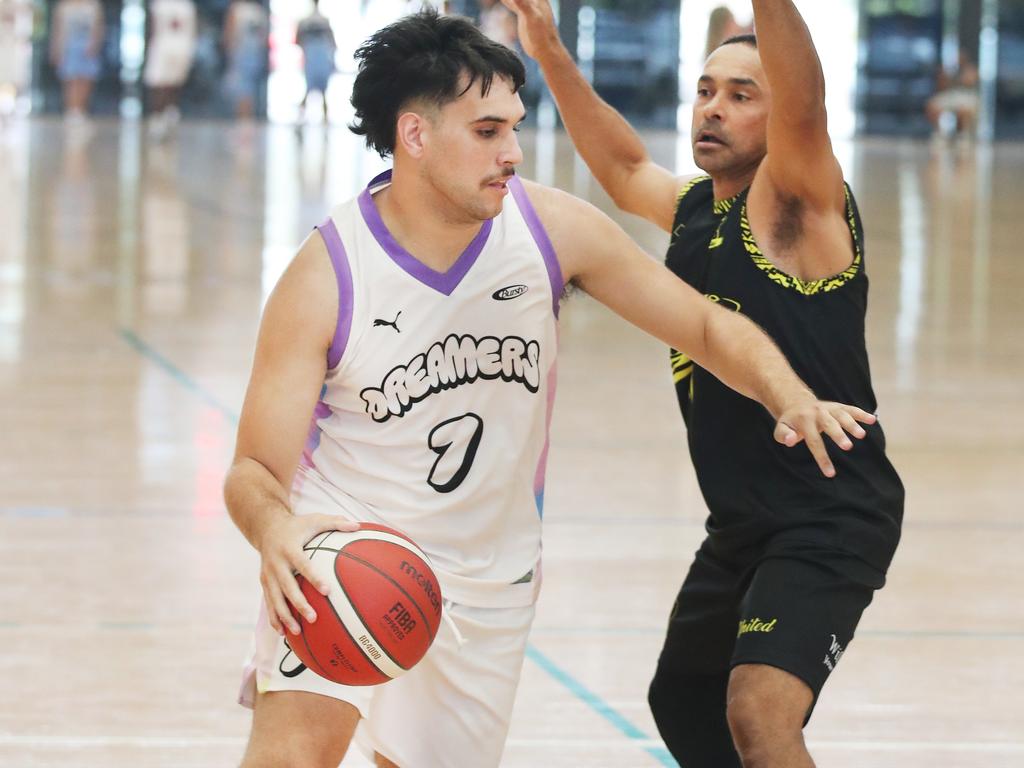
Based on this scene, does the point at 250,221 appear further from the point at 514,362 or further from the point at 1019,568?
the point at 514,362

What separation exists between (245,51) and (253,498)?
28302 mm

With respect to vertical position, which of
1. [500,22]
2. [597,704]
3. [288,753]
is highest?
[500,22]

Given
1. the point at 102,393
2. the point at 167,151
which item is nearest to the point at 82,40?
the point at 167,151

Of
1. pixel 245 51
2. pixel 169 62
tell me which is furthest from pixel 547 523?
pixel 245 51

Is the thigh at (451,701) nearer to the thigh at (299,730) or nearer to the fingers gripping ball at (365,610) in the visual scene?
the thigh at (299,730)

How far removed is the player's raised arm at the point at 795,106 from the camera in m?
3.34

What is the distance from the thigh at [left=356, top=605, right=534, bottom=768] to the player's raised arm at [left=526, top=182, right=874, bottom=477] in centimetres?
59

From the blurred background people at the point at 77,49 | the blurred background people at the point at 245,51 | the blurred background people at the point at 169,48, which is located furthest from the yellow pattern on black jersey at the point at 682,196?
the blurred background people at the point at 245,51

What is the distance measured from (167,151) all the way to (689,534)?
61.4 feet

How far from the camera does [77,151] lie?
22688 millimetres

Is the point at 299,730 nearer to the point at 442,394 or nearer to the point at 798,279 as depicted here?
the point at 442,394

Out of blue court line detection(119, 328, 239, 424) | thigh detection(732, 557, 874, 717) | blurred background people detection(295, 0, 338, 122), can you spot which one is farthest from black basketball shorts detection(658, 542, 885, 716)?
blurred background people detection(295, 0, 338, 122)

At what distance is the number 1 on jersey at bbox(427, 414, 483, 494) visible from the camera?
3.21 m

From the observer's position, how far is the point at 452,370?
3.20 meters
